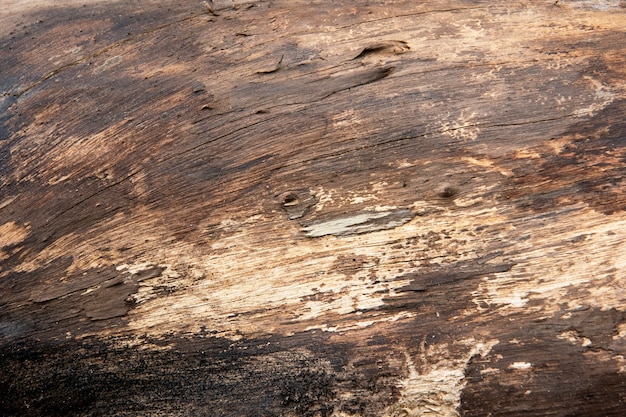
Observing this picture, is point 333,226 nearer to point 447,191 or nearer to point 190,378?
point 447,191

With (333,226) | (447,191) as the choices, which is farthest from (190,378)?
(447,191)

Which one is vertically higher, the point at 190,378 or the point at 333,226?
the point at 333,226

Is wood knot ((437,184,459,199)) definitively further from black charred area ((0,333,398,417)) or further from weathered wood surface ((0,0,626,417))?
black charred area ((0,333,398,417))

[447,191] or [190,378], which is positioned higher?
[447,191]

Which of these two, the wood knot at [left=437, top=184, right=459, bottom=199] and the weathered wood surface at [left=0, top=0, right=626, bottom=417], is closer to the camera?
the weathered wood surface at [left=0, top=0, right=626, bottom=417]

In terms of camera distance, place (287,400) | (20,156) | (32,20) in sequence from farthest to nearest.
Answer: (32,20) → (20,156) → (287,400)

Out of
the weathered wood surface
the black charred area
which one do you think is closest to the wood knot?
the weathered wood surface

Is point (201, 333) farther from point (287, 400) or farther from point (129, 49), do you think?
point (129, 49)

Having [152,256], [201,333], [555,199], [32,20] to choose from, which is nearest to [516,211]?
[555,199]
